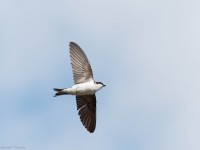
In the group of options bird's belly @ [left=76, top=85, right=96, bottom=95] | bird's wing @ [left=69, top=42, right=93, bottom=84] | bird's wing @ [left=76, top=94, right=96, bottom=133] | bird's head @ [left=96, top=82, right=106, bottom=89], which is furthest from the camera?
bird's wing @ [left=76, top=94, right=96, bottom=133]

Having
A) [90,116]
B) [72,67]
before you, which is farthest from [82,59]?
[90,116]

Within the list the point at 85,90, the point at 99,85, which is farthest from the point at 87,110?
the point at 85,90

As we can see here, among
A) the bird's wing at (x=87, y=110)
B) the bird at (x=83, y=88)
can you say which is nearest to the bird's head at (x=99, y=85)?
the bird at (x=83, y=88)

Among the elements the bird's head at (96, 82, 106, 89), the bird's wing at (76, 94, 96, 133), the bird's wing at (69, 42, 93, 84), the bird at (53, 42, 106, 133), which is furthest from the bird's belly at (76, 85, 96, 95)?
the bird's wing at (76, 94, 96, 133)

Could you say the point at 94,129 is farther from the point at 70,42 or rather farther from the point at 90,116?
the point at 70,42

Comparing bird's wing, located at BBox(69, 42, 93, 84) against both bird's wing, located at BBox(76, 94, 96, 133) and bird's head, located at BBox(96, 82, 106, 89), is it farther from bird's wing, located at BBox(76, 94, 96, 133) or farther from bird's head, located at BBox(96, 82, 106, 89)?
bird's wing, located at BBox(76, 94, 96, 133)

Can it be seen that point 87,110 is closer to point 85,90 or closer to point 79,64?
point 85,90
